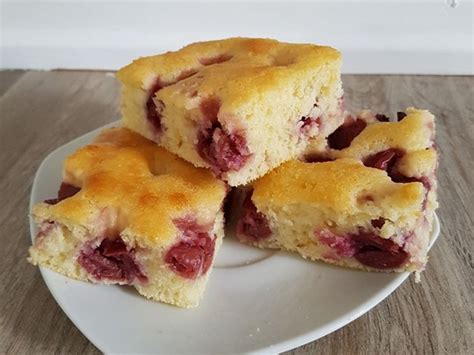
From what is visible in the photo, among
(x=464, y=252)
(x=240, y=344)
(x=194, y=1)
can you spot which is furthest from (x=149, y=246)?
(x=194, y=1)

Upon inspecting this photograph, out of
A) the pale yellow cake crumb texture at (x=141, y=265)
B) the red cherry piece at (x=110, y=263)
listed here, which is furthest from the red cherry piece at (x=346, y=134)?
the red cherry piece at (x=110, y=263)

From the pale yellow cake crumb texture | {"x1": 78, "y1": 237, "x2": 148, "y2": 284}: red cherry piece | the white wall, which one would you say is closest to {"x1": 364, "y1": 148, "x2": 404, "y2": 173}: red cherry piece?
the pale yellow cake crumb texture

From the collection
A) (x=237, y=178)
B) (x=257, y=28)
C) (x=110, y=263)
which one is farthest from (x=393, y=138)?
(x=257, y=28)

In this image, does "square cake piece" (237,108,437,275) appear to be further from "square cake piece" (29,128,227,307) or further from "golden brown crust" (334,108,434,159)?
"square cake piece" (29,128,227,307)

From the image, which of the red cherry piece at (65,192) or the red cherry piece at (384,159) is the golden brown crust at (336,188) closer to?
the red cherry piece at (384,159)

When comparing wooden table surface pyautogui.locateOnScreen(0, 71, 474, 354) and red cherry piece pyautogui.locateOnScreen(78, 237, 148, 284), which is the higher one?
red cherry piece pyautogui.locateOnScreen(78, 237, 148, 284)

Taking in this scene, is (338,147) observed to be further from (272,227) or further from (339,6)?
(339,6)

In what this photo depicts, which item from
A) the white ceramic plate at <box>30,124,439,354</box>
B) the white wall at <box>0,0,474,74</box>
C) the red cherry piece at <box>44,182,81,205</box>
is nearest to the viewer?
the white ceramic plate at <box>30,124,439,354</box>
